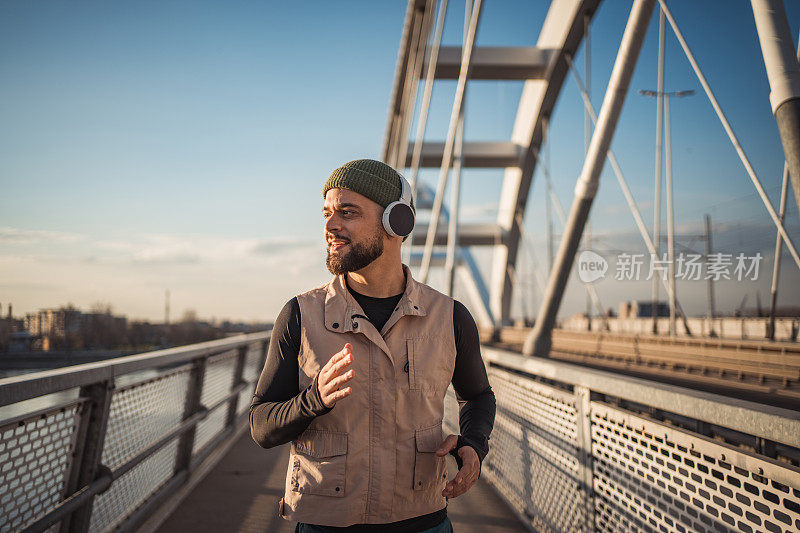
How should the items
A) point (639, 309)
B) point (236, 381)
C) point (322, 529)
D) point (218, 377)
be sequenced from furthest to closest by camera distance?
point (639, 309) → point (236, 381) → point (218, 377) → point (322, 529)

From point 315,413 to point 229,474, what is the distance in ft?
14.2

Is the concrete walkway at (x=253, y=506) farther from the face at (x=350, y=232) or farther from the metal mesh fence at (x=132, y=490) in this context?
the face at (x=350, y=232)

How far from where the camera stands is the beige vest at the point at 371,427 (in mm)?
1846

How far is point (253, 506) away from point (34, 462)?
90.4 inches

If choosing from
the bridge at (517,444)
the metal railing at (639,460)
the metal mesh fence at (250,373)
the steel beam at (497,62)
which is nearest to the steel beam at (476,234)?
the steel beam at (497,62)

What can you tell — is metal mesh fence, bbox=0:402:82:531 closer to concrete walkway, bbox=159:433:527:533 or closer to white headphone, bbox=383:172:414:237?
concrete walkway, bbox=159:433:527:533

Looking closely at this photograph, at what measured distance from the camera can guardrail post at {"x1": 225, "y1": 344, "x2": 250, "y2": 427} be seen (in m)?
7.41

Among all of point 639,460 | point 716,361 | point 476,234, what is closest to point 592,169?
point 716,361

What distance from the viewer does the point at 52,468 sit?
276 centimetres

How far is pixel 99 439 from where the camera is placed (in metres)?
3.08

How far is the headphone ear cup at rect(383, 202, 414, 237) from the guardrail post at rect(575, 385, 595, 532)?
169cm

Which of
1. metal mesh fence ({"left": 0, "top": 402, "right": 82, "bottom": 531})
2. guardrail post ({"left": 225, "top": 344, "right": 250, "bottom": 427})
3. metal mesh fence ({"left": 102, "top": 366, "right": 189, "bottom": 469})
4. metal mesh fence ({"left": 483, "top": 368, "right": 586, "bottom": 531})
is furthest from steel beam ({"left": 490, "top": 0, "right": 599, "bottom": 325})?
metal mesh fence ({"left": 0, "top": 402, "right": 82, "bottom": 531})

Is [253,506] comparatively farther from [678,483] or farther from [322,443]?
[678,483]

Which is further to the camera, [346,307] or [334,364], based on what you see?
[346,307]
